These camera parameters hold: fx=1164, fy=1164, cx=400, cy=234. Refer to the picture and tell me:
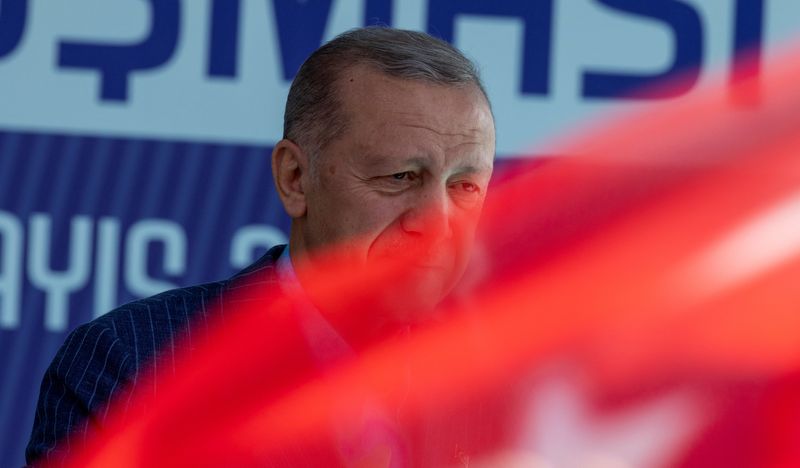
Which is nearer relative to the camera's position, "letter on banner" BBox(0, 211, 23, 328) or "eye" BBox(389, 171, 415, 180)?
"eye" BBox(389, 171, 415, 180)

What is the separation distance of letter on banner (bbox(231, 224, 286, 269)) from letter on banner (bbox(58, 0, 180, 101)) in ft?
1.11

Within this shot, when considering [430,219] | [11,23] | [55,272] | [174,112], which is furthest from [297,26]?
[430,219]

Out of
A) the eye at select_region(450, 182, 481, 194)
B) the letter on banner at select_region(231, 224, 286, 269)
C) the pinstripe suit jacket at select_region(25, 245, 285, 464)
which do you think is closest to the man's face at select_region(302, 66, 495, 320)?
the eye at select_region(450, 182, 481, 194)

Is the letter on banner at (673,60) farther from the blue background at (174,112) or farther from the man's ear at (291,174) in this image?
the man's ear at (291,174)

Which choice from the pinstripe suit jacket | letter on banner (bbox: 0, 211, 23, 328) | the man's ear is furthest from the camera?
letter on banner (bbox: 0, 211, 23, 328)

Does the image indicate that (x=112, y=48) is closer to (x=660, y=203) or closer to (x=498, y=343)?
(x=498, y=343)

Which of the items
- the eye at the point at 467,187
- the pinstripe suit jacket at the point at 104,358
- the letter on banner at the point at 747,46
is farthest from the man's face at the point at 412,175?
the letter on banner at the point at 747,46

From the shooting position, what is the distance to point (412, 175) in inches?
48.6

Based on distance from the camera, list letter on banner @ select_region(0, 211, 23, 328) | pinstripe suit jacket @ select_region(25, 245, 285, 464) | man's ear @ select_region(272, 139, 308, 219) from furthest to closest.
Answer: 1. letter on banner @ select_region(0, 211, 23, 328)
2. man's ear @ select_region(272, 139, 308, 219)
3. pinstripe suit jacket @ select_region(25, 245, 285, 464)

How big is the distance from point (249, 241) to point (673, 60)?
0.87 m

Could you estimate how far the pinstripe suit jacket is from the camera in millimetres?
1173

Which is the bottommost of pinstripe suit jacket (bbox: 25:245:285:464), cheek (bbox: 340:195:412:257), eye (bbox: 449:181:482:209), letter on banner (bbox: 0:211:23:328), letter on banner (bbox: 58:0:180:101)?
letter on banner (bbox: 0:211:23:328)

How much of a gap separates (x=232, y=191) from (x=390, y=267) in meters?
1.01

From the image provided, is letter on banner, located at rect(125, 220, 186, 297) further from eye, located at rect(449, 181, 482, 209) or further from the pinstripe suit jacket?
eye, located at rect(449, 181, 482, 209)
